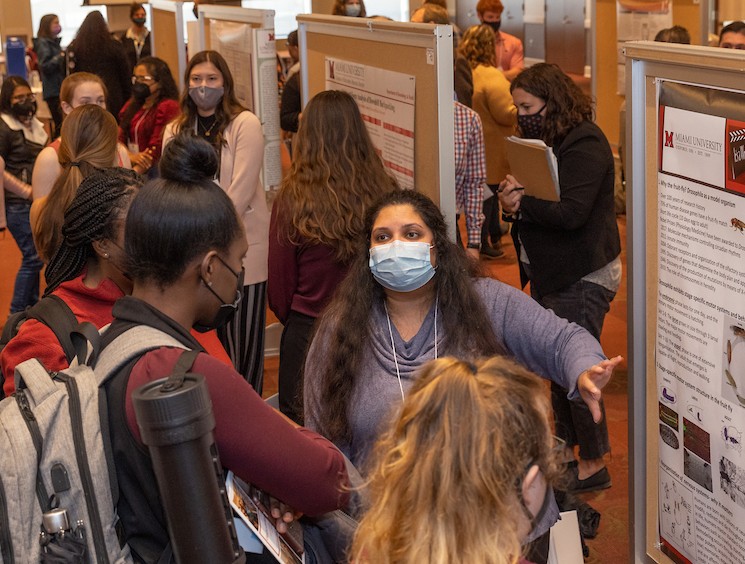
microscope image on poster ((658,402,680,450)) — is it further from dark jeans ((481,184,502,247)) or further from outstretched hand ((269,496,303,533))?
dark jeans ((481,184,502,247))

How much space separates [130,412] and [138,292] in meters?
0.31

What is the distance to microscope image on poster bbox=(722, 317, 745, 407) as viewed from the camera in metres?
2.05

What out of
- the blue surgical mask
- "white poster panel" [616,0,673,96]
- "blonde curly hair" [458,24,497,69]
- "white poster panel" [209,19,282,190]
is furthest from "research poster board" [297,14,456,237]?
"white poster panel" [616,0,673,96]

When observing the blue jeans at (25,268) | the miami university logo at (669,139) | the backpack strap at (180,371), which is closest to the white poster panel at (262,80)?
the blue jeans at (25,268)

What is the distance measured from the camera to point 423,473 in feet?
4.42

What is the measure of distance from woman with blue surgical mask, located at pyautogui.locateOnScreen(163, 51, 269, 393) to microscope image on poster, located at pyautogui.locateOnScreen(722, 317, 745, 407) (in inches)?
109

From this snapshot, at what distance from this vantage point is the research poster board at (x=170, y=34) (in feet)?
22.4

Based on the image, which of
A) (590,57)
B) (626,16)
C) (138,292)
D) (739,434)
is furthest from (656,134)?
(590,57)

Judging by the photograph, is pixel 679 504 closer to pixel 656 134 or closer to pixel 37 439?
pixel 656 134

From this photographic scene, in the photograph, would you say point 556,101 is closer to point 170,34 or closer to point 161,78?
point 161,78

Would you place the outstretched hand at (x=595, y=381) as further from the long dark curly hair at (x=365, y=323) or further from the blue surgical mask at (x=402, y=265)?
the blue surgical mask at (x=402, y=265)

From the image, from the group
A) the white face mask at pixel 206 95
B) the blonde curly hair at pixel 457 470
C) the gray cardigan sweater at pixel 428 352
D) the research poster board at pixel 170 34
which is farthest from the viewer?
the research poster board at pixel 170 34

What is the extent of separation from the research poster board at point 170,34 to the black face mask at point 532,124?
10.3 ft

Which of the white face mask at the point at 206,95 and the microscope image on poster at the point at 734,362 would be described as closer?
the microscope image on poster at the point at 734,362
